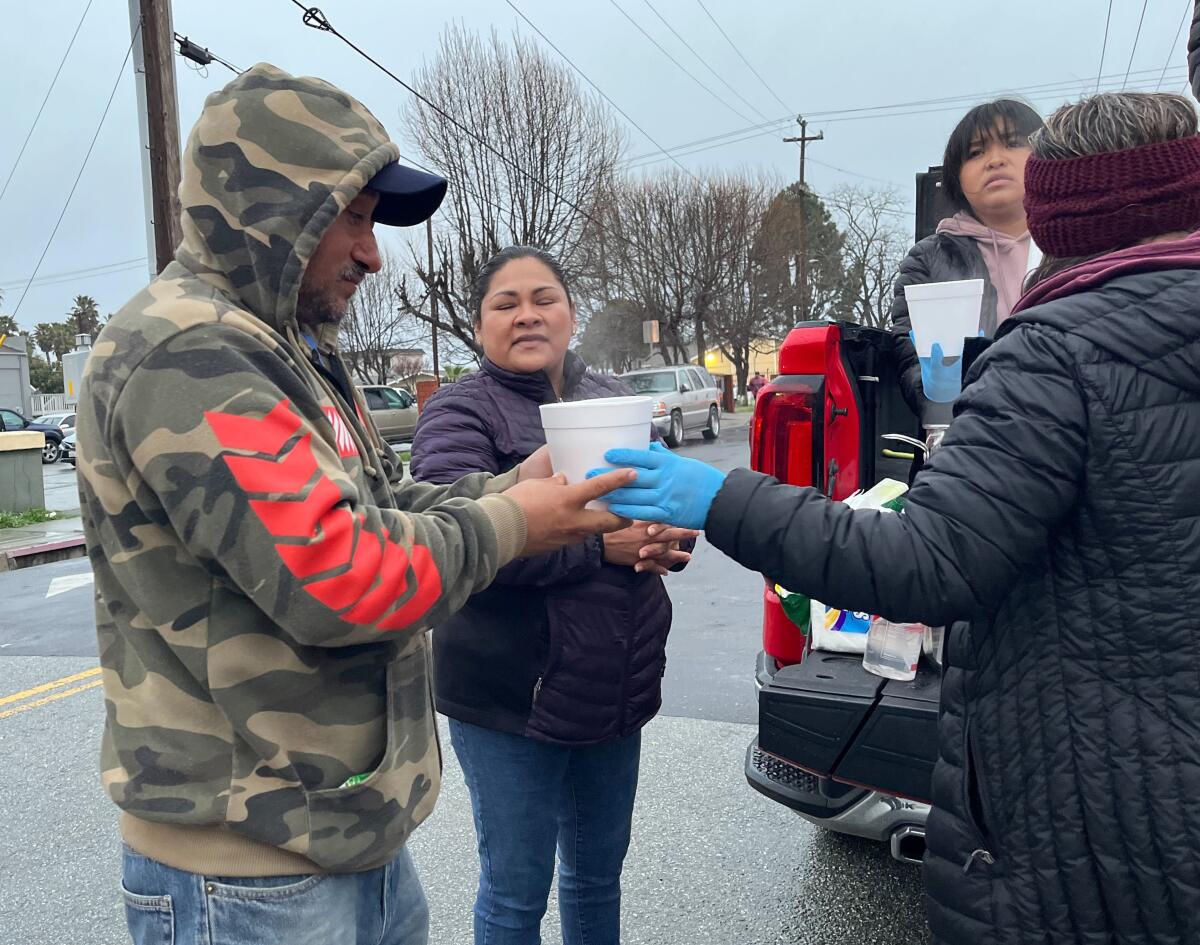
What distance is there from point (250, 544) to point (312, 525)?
8cm

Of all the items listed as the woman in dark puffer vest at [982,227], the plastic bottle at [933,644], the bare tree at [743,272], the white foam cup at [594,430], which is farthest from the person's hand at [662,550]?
the bare tree at [743,272]

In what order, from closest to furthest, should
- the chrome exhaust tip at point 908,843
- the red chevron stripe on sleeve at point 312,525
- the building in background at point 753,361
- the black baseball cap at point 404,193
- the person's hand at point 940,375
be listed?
1. the red chevron stripe on sleeve at point 312,525
2. the black baseball cap at point 404,193
3. the chrome exhaust tip at point 908,843
4. the person's hand at point 940,375
5. the building in background at point 753,361

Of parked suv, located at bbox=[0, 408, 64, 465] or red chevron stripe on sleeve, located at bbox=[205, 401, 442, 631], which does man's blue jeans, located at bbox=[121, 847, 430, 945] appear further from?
parked suv, located at bbox=[0, 408, 64, 465]

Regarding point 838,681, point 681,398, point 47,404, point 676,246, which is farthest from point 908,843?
point 47,404

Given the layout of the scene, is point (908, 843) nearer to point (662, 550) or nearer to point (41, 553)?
point (662, 550)

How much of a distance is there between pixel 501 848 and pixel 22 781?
3.15m

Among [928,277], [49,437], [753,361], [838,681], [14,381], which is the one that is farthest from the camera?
[753,361]

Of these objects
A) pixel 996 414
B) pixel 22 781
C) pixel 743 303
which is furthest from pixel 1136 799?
pixel 743 303

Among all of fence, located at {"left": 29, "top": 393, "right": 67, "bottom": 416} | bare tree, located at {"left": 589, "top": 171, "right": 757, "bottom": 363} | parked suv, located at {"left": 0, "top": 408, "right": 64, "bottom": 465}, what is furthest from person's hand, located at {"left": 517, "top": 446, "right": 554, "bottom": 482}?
fence, located at {"left": 29, "top": 393, "right": 67, "bottom": 416}

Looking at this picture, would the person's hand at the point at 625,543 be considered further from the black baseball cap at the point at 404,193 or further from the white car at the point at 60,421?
the white car at the point at 60,421

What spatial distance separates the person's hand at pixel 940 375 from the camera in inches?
103

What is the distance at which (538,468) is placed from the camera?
191 centimetres

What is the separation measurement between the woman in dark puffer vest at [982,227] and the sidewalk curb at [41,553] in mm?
9939

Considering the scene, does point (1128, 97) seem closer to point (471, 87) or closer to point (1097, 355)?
point (1097, 355)
